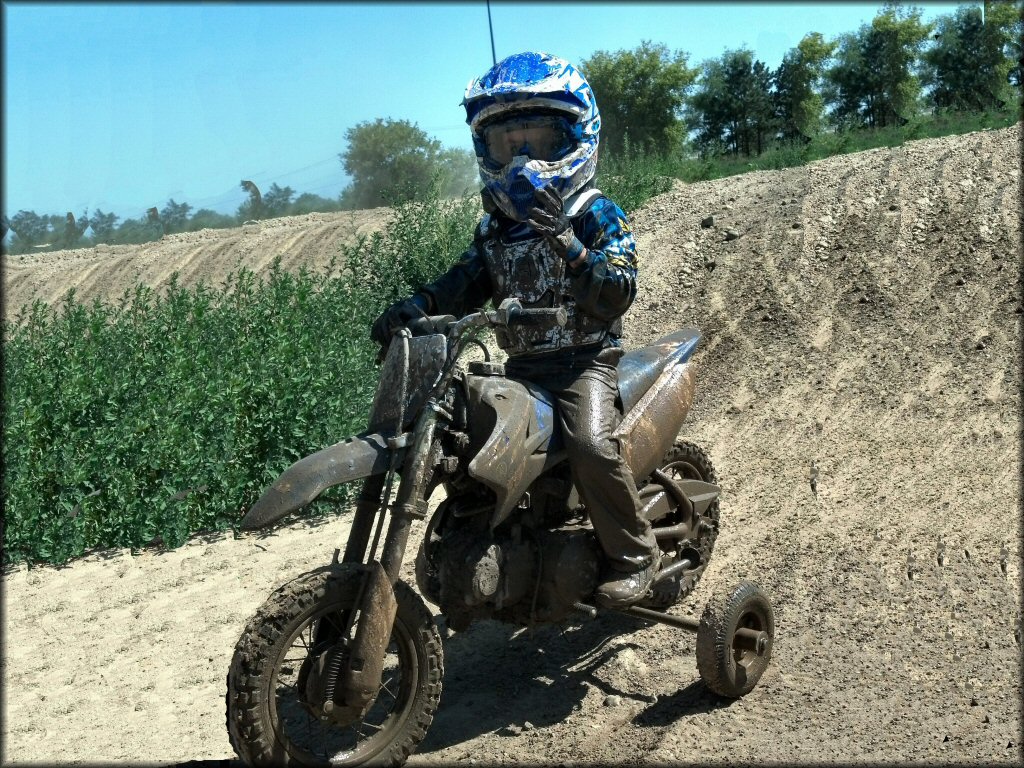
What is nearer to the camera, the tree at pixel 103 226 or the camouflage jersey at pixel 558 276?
the camouflage jersey at pixel 558 276

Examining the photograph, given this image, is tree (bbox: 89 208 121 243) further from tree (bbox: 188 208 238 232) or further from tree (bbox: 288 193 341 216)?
tree (bbox: 288 193 341 216)

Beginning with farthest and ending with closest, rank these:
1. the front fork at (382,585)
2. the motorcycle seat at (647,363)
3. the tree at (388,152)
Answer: the tree at (388,152) < the motorcycle seat at (647,363) < the front fork at (382,585)

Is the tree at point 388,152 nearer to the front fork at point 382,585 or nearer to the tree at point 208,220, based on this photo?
the tree at point 208,220

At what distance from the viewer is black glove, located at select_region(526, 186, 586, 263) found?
159 inches

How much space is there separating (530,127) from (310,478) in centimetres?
179

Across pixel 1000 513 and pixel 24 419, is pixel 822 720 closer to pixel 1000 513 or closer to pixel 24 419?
pixel 1000 513

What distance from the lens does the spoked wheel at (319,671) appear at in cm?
367

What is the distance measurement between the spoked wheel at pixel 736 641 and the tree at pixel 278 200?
19829mm

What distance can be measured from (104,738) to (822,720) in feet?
10.4

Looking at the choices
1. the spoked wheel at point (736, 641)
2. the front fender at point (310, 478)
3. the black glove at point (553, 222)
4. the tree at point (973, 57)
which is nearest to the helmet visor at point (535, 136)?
the black glove at point (553, 222)

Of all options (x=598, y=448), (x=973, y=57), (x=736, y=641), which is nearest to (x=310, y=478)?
(x=598, y=448)

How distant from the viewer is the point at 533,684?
509 cm

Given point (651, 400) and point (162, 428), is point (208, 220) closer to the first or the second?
point (162, 428)

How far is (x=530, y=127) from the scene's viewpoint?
14.8 ft
